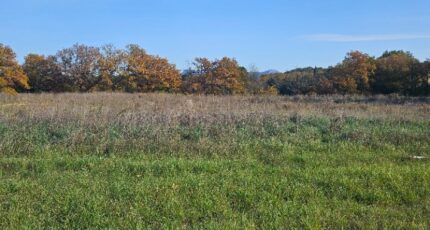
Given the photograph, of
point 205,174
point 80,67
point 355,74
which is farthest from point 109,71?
point 205,174

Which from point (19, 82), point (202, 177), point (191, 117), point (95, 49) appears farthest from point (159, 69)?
point (202, 177)

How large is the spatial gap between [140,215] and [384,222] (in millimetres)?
3101

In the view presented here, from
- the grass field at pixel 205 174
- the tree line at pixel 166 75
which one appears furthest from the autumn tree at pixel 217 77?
the grass field at pixel 205 174

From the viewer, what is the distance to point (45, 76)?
6850 centimetres

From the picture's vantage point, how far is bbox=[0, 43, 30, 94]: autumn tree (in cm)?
5797

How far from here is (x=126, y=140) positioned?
12086 millimetres

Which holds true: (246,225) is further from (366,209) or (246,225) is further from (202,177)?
(202,177)

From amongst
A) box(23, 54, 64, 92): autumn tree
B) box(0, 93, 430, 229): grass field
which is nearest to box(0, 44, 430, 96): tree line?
box(23, 54, 64, 92): autumn tree

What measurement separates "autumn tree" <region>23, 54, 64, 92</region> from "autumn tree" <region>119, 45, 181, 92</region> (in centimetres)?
921

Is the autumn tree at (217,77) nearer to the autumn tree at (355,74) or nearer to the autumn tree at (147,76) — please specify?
the autumn tree at (147,76)

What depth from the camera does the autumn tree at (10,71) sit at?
190 feet

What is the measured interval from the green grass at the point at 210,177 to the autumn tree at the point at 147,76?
5379cm

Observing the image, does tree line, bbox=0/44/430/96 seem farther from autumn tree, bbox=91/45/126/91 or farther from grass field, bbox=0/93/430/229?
grass field, bbox=0/93/430/229

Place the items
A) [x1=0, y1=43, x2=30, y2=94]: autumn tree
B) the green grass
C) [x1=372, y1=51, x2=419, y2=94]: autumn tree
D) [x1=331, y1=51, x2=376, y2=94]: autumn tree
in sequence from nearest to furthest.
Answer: the green grass → [x1=0, y1=43, x2=30, y2=94]: autumn tree → [x1=372, y1=51, x2=419, y2=94]: autumn tree → [x1=331, y1=51, x2=376, y2=94]: autumn tree
